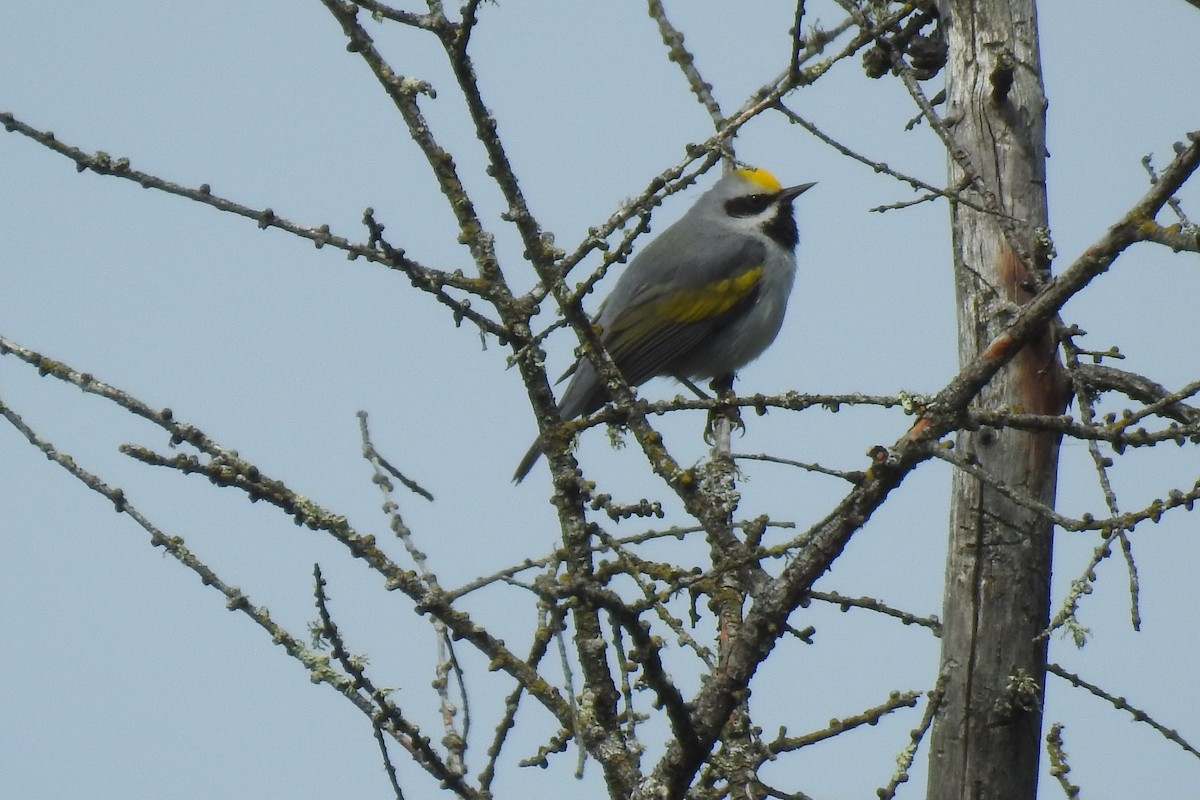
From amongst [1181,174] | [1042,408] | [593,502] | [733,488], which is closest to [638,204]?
[593,502]

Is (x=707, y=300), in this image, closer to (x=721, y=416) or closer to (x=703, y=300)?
(x=703, y=300)

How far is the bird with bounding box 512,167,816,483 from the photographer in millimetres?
7594

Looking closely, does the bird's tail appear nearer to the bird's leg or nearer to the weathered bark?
the bird's leg

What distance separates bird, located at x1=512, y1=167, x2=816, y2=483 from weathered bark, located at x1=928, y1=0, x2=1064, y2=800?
111 inches

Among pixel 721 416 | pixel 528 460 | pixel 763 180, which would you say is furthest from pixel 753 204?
pixel 721 416

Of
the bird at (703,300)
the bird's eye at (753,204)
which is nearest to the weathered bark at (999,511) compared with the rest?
the bird at (703,300)

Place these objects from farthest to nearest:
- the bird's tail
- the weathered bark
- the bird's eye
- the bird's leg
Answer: the bird's eye
the bird's tail
the bird's leg
the weathered bark

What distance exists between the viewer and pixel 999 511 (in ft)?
14.6

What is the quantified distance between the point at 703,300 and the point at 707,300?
Answer: 0.07 ft

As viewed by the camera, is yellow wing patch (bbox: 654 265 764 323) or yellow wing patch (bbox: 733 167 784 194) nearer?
yellow wing patch (bbox: 654 265 764 323)

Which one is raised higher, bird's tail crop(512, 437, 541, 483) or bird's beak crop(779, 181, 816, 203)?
bird's beak crop(779, 181, 816, 203)

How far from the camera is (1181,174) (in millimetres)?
2598

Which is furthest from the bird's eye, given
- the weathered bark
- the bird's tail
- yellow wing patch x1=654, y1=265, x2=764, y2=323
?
the weathered bark

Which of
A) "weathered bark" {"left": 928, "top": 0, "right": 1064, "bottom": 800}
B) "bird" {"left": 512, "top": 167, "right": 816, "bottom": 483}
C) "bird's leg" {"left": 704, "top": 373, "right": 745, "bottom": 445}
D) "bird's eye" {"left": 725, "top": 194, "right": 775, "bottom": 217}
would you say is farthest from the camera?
"bird's eye" {"left": 725, "top": 194, "right": 775, "bottom": 217}
